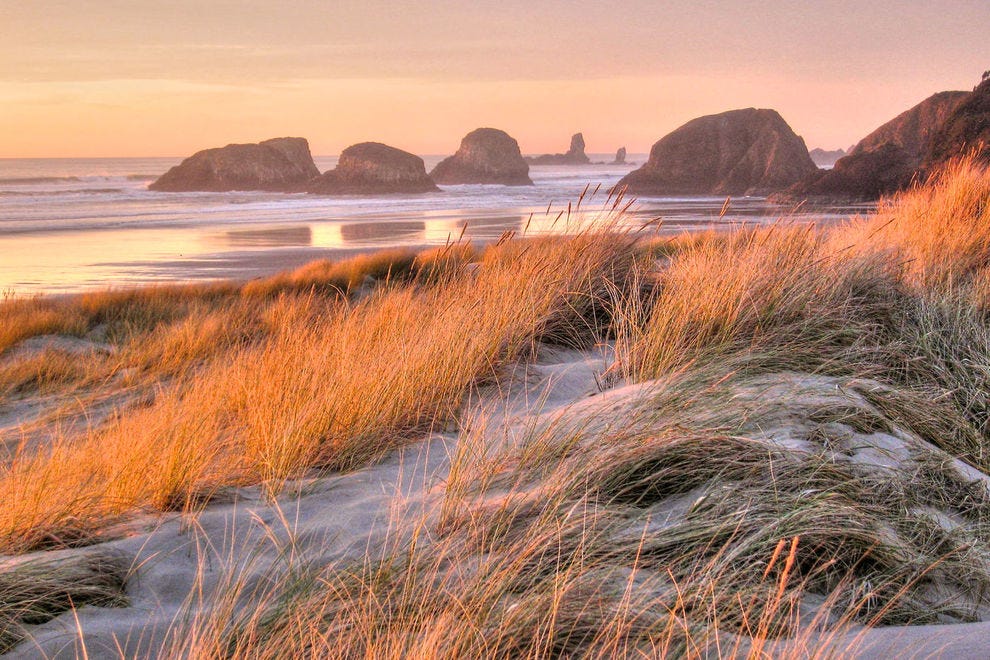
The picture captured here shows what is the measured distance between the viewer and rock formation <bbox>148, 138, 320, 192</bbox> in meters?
41.7

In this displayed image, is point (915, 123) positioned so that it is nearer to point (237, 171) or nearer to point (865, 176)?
point (865, 176)

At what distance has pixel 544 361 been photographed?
429cm

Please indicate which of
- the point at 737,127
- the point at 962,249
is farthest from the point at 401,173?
the point at 962,249

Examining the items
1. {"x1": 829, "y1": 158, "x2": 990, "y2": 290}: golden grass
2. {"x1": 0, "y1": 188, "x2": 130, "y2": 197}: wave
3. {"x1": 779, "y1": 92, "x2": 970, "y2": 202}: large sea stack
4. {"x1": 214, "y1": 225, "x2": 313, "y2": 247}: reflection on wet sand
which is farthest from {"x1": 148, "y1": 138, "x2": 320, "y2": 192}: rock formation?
{"x1": 829, "y1": 158, "x2": 990, "y2": 290}: golden grass

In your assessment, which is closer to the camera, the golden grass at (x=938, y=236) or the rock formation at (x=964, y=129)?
the golden grass at (x=938, y=236)

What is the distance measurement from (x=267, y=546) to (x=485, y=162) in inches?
2073

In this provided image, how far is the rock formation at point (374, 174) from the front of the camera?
43438mm

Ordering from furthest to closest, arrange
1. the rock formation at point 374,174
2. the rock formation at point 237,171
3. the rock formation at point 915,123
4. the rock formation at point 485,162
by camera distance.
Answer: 1. the rock formation at point 485,162
2. the rock formation at point 374,174
3. the rock formation at point 237,171
4. the rock formation at point 915,123

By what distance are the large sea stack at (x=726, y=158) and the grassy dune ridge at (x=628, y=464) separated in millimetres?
31802

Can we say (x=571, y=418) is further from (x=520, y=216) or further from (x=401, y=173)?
(x=401, y=173)

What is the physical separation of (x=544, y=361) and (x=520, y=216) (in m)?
20.5

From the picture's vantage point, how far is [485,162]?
53312 millimetres

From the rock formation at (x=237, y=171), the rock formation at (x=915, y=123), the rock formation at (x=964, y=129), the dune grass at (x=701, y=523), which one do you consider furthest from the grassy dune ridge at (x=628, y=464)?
the rock formation at (x=237, y=171)

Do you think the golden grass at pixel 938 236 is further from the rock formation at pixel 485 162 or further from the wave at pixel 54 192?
the rock formation at pixel 485 162
